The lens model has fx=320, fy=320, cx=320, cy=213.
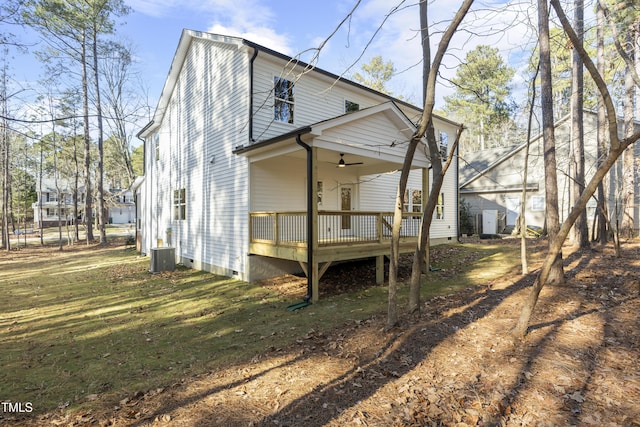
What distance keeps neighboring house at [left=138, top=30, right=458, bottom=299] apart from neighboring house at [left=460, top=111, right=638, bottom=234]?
10.00m

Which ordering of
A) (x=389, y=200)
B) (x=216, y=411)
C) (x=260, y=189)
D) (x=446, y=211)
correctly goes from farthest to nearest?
1. (x=446, y=211)
2. (x=389, y=200)
3. (x=260, y=189)
4. (x=216, y=411)

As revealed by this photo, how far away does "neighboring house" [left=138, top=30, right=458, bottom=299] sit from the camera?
8250 millimetres

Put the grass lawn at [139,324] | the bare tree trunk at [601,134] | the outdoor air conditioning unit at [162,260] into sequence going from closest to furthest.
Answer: the grass lawn at [139,324] < the outdoor air conditioning unit at [162,260] < the bare tree trunk at [601,134]

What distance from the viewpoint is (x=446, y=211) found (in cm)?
1709

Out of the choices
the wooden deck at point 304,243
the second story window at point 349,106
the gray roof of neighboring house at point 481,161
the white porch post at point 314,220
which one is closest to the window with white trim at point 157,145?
the wooden deck at point 304,243

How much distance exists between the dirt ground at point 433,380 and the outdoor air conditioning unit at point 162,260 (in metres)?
8.64

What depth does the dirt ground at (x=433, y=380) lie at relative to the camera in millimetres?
3156

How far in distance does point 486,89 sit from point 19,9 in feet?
112

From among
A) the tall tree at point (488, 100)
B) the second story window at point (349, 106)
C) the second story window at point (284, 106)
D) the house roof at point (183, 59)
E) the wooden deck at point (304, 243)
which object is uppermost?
the tall tree at point (488, 100)

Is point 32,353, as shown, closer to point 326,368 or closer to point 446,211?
point 326,368

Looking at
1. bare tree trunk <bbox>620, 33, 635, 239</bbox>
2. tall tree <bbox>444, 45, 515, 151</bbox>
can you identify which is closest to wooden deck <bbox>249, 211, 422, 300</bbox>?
bare tree trunk <bbox>620, 33, 635, 239</bbox>

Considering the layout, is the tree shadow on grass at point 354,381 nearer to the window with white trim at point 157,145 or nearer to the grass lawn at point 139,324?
the grass lawn at point 139,324

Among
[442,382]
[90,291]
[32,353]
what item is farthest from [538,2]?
[90,291]

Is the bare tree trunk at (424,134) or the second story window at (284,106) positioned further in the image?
the second story window at (284,106)
